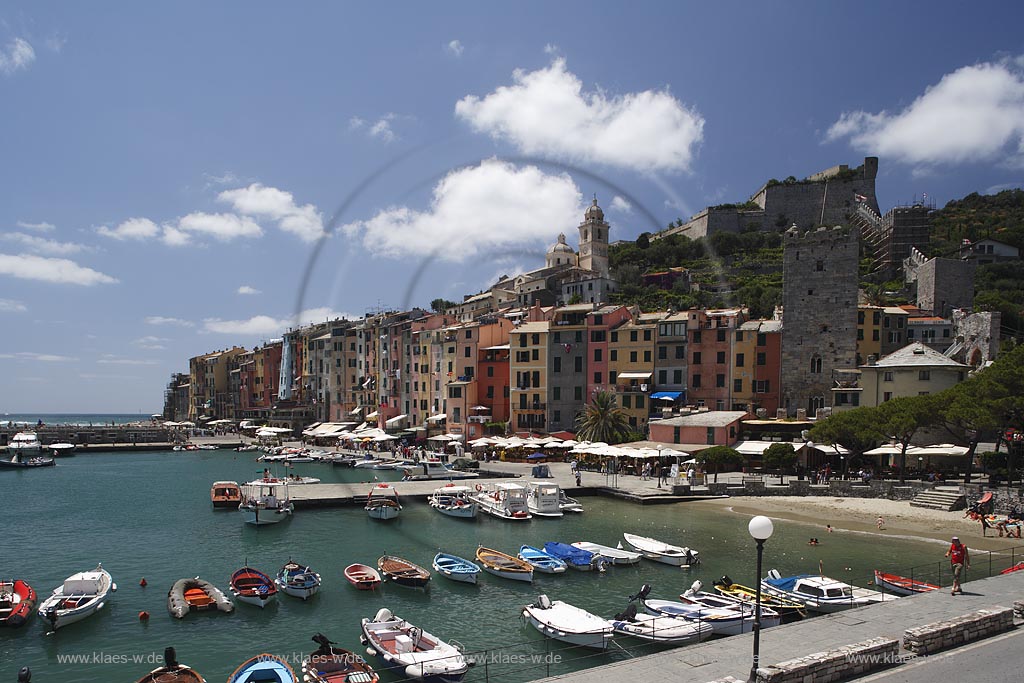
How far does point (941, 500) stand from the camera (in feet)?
134

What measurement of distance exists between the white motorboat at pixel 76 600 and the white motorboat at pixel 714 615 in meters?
20.0

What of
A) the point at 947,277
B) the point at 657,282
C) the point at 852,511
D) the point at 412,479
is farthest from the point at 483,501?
the point at 657,282

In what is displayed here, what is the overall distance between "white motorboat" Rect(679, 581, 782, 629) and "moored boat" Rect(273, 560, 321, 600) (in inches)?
552

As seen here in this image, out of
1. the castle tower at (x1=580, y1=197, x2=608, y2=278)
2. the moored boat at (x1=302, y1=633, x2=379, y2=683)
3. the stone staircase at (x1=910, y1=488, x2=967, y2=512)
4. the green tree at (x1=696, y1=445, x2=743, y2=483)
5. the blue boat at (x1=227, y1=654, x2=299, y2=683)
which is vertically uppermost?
the castle tower at (x1=580, y1=197, x2=608, y2=278)

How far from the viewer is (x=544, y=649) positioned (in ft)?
70.9

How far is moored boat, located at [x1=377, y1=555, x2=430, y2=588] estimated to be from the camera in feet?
93.6

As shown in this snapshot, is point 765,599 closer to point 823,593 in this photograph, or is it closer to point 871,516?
point 823,593

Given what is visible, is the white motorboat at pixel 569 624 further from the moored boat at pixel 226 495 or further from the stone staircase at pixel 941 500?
the moored boat at pixel 226 495

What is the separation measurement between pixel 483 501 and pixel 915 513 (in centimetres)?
2587

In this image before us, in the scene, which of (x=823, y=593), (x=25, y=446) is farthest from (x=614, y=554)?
(x=25, y=446)

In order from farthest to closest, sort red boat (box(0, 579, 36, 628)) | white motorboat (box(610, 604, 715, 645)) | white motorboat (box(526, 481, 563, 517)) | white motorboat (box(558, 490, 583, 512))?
white motorboat (box(558, 490, 583, 512))
white motorboat (box(526, 481, 563, 517))
red boat (box(0, 579, 36, 628))
white motorboat (box(610, 604, 715, 645))

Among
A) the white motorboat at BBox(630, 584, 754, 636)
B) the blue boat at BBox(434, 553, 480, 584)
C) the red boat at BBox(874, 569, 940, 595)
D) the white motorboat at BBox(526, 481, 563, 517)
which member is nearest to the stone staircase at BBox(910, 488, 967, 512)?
the red boat at BBox(874, 569, 940, 595)

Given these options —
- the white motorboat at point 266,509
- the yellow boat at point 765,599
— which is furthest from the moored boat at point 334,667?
the white motorboat at point 266,509

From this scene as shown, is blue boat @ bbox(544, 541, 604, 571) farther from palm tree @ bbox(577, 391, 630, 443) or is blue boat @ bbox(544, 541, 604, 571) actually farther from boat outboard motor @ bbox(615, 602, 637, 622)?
palm tree @ bbox(577, 391, 630, 443)
